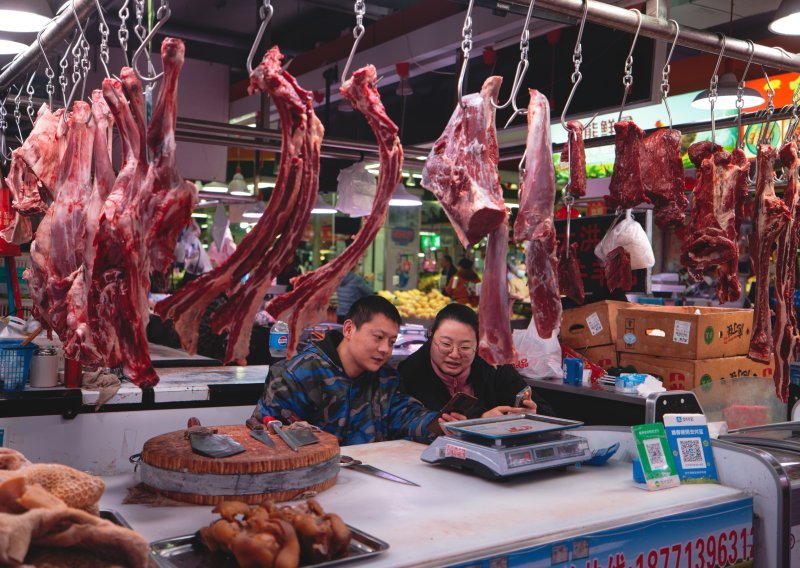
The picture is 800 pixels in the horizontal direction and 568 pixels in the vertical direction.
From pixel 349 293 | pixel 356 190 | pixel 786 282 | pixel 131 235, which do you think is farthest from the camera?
pixel 349 293

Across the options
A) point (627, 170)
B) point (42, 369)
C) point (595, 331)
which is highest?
point (627, 170)

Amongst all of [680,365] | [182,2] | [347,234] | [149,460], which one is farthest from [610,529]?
[347,234]

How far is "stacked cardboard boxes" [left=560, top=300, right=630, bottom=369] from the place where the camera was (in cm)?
608

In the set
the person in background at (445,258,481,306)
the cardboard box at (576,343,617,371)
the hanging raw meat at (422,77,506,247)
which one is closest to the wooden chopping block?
the hanging raw meat at (422,77,506,247)

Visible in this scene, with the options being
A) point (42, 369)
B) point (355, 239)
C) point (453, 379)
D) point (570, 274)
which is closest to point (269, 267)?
point (355, 239)

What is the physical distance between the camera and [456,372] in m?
4.34

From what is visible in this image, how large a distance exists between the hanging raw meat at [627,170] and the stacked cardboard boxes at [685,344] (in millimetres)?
2590

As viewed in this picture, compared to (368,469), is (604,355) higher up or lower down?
higher up

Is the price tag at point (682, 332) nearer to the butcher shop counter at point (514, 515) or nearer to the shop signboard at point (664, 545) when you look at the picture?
the butcher shop counter at point (514, 515)

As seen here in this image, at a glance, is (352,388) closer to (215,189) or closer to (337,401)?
(337,401)

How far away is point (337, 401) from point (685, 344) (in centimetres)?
290

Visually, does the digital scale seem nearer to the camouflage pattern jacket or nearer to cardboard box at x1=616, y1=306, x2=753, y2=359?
the camouflage pattern jacket

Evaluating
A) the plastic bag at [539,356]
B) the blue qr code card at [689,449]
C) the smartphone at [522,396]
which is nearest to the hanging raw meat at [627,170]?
the blue qr code card at [689,449]

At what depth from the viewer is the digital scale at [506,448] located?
2746 mm
